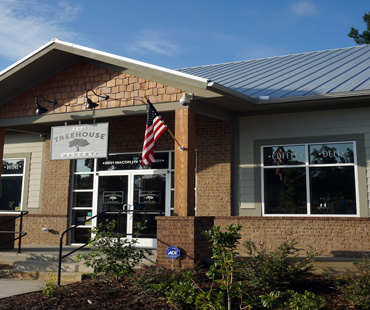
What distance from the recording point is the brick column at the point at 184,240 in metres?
9.71

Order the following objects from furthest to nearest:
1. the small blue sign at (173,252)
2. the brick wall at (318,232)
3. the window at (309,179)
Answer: the window at (309,179) → the brick wall at (318,232) → the small blue sign at (173,252)

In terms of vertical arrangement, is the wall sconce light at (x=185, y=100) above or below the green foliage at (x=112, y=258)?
above

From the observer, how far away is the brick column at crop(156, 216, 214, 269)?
31.9ft

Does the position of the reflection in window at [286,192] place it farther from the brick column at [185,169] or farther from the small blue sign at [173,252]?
the small blue sign at [173,252]

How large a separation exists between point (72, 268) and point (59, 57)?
5547mm

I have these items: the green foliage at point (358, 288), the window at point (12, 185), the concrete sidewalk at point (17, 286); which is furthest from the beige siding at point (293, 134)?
the window at point (12, 185)

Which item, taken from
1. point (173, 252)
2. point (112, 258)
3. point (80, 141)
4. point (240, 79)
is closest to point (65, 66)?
point (80, 141)

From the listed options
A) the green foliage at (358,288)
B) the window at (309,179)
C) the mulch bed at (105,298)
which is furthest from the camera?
the window at (309,179)

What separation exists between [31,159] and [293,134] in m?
9.14

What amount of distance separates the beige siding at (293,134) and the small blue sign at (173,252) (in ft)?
10.9

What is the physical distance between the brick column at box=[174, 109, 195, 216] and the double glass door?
11.0 feet

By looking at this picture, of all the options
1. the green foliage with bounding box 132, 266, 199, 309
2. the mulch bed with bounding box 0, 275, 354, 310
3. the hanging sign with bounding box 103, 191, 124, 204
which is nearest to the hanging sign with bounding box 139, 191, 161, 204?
the hanging sign with bounding box 103, 191, 124, 204

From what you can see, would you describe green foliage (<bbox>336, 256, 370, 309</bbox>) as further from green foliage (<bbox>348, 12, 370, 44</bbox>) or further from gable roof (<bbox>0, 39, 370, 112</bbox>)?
green foliage (<bbox>348, 12, 370, 44</bbox>)

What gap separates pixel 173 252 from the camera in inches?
382
